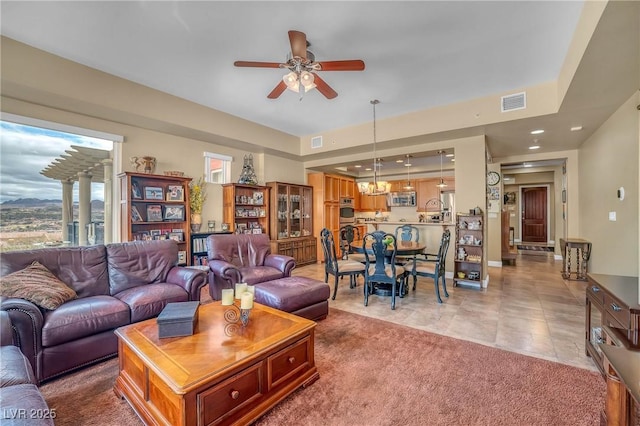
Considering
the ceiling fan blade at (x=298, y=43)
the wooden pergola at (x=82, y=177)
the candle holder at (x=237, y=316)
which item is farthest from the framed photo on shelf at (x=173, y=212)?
the ceiling fan blade at (x=298, y=43)

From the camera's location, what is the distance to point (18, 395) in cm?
124

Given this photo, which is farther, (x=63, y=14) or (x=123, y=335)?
(x=63, y=14)

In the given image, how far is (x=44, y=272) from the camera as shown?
2.46 metres

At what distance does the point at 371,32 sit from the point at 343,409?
3197 millimetres

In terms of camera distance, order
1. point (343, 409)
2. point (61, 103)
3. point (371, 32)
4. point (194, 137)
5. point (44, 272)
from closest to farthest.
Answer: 1. point (343, 409)
2. point (44, 272)
3. point (371, 32)
4. point (61, 103)
5. point (194, 137)

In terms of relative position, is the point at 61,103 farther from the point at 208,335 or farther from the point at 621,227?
the point at 621,227

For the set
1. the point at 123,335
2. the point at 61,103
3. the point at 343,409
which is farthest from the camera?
the point at 61,103

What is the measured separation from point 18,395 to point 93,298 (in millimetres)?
1548

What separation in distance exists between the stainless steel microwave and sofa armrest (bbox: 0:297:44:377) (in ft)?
27.4

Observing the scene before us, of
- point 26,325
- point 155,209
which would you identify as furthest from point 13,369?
point 155,209

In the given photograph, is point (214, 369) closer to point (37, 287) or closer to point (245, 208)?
point (37, 287)

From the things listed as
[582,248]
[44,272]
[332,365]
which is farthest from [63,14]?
[582,248]

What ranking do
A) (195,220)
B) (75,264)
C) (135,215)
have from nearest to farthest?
(75,264), (135,215), (195,220)

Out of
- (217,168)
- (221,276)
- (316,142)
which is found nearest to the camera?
(221,276)
